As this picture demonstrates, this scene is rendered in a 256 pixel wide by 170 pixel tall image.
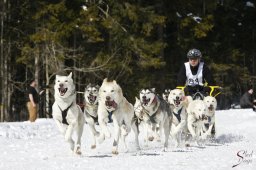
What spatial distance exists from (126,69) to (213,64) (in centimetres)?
568

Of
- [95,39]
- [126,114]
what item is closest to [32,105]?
[95,39]

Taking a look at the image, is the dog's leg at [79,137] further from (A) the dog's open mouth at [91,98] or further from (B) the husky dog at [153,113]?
(B) the husky dog at [153,113]

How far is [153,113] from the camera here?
9.75 meters

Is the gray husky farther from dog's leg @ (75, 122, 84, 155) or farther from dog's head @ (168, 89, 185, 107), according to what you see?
dog's leg @ (75, 122, 84, 155)

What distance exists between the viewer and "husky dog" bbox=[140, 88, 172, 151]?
9.74 meters

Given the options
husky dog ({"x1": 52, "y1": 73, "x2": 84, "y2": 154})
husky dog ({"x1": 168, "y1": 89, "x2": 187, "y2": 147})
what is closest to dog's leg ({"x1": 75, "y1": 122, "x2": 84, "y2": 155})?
husky dog ({"x1": 52, "y1": 73, "x2": 84, "y2": 154})

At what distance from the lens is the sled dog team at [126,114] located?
8.63 metres

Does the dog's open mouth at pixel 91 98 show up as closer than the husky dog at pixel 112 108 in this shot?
No

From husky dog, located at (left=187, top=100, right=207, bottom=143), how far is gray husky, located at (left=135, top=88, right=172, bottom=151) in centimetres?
73

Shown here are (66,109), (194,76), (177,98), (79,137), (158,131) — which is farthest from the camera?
(194,76)

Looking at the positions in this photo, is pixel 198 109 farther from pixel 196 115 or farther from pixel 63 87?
pixel 63 87
